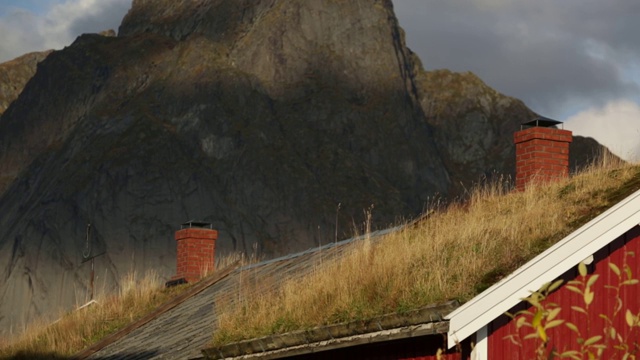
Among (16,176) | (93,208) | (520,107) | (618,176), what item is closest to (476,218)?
(618,176)

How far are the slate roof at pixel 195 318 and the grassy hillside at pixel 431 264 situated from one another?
97 cm

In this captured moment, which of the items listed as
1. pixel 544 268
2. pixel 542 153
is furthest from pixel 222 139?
pixel 544 268

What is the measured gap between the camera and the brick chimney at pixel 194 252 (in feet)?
86.4

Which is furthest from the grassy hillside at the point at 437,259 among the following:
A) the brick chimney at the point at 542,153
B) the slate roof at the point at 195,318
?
the brick chimney at the point at 542,153

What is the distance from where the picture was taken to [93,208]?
105750 millimetres

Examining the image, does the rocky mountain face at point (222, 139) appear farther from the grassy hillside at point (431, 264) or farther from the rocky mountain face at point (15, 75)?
the grassy hillside at point (431, 264)

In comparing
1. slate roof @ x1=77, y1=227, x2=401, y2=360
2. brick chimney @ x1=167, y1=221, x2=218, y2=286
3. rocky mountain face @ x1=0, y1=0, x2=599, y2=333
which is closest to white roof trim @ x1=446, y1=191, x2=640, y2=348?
slate roof @ x1=77, y1=227, x2=401, y2=360

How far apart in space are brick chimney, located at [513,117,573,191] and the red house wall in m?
7.14

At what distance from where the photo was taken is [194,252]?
26.7 m

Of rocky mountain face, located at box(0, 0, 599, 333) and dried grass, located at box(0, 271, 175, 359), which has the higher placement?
rocky mountain face, located at box(0, 0, 599, 333)

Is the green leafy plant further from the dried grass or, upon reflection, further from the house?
the dried grass

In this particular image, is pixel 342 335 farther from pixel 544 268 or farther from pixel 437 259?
pixel 544 268

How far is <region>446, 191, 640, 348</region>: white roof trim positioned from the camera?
1038cm

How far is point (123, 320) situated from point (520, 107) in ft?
445
